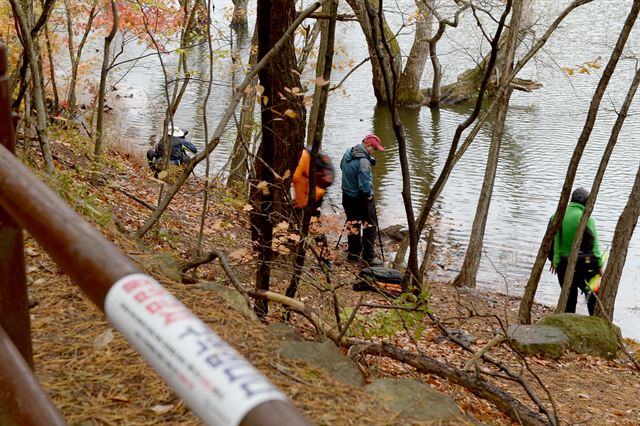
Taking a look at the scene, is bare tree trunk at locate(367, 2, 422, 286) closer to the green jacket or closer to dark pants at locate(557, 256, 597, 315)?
the green jacket

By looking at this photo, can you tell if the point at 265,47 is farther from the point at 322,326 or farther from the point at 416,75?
the point at 416,75

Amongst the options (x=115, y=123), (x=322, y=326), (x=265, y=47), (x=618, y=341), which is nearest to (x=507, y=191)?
(x=618, y=341)

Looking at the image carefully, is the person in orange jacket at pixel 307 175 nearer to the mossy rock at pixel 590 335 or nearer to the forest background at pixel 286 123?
the forest background at pixel 286 123

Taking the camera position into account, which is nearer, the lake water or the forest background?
the forest background

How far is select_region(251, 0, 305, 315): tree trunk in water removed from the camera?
640cm

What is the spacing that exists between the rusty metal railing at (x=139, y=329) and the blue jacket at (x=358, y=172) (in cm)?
925

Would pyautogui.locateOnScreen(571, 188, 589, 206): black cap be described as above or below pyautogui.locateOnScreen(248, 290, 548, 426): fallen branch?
above

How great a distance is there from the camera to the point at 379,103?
26234 mm

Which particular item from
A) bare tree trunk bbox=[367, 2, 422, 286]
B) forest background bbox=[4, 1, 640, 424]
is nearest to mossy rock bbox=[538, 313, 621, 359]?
forest background bbox=[4, 1, 640, 424]

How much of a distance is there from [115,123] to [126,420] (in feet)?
61.8

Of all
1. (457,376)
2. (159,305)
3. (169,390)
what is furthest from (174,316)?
(457,376)

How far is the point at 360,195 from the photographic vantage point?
11398 millimetres

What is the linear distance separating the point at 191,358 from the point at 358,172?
33.3 feet

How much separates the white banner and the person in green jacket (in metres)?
8.85
